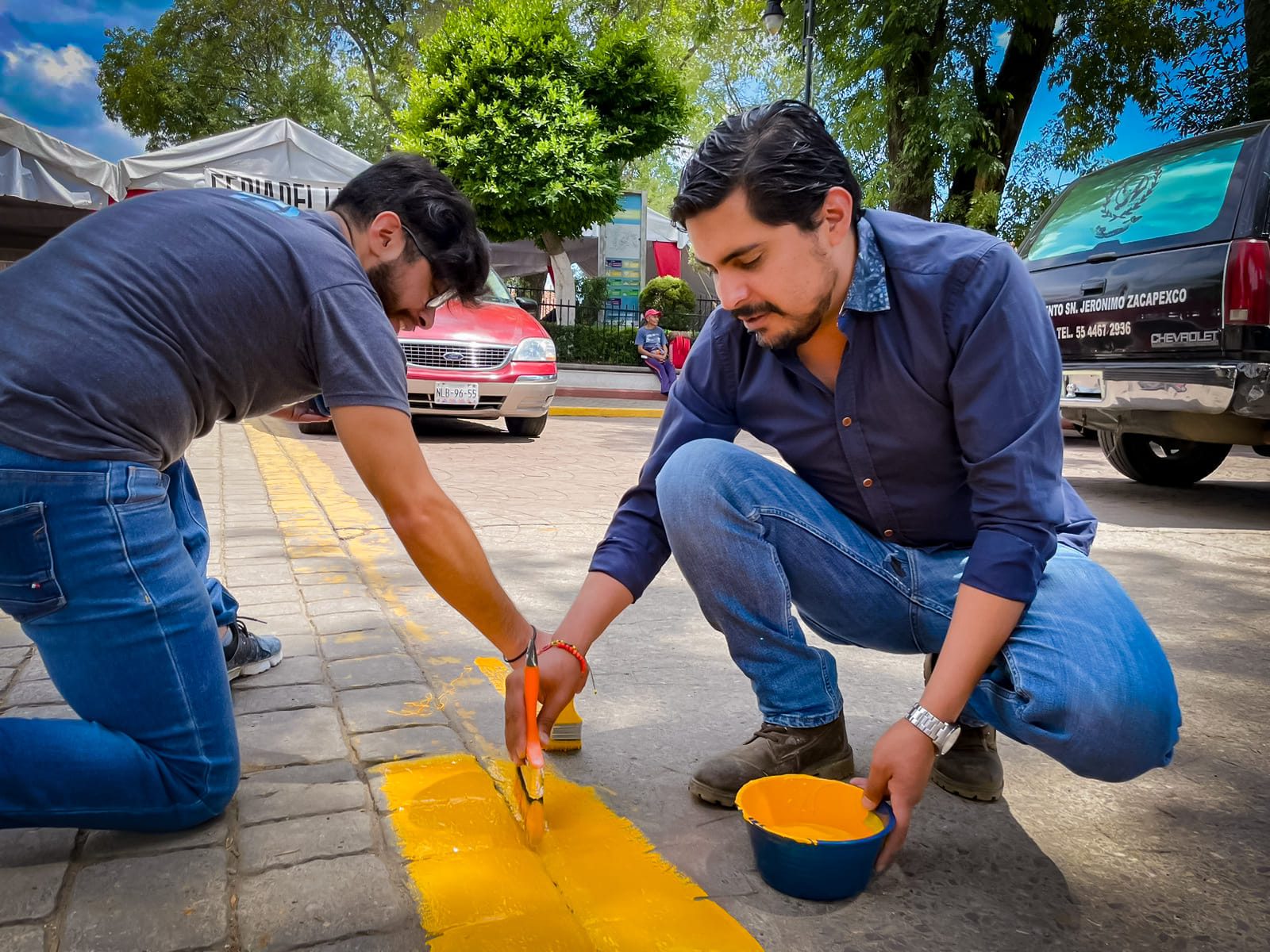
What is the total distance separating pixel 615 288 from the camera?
22016 millimetres

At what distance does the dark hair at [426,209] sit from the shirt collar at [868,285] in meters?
0.77

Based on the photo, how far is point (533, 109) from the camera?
52.0ft

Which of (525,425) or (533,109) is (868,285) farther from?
(533,109)

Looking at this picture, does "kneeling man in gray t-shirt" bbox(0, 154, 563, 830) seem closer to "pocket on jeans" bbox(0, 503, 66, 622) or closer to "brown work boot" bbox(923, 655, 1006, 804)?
"pocket on jeans" bbox(0, 503, 66, 622)

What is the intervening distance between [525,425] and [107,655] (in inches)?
304

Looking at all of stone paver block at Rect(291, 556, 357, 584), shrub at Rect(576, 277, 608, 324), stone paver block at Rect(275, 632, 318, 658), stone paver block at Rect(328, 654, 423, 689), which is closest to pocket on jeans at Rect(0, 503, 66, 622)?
stone paver block at Rect(328, 654, 423, 689)

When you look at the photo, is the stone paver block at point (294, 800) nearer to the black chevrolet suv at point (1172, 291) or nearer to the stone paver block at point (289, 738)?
the stone paver block at point (289, 738)

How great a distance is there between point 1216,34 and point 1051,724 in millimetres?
14310

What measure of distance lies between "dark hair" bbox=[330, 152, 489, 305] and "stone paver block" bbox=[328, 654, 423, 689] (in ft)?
3.69

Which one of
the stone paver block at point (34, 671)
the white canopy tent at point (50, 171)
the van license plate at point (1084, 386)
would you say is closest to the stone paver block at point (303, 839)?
the stone paver block at point (34, 671)

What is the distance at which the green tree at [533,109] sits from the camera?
15781 mm

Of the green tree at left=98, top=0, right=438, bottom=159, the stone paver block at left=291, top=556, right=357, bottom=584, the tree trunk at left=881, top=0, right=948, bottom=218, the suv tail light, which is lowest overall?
the stone paver block at left=291, top=556, right=357, bottom=584

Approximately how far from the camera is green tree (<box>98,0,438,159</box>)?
26.5 m

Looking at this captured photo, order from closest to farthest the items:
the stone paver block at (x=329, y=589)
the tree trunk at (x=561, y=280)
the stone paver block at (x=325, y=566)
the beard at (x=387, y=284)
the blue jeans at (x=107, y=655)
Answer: the blue jeans at (x=107, y=655) < the beard at (x=387, y=284) < the stone paver block at (x=329, y=589) < the stone paver block at (x=325, y=566) < the tree trunk at (x=561, y=280)
